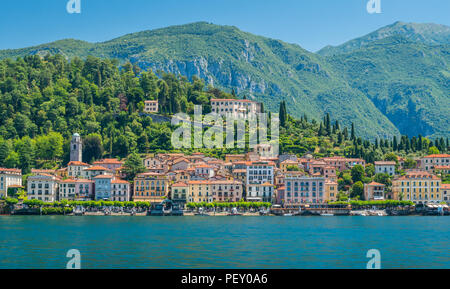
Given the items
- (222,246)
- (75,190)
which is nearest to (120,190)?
(75,190)

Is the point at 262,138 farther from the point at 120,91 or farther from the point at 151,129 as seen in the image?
the point at 120,91

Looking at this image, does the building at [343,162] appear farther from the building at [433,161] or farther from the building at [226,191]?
the building at [226,191]

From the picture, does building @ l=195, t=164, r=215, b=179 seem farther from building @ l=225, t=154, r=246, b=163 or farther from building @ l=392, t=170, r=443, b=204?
building @ l=392, t=170, r=443, b=204

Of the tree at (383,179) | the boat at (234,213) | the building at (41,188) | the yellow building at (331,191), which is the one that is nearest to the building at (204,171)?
the boat at (234,213)

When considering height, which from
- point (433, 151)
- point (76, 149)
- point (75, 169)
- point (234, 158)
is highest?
point (76, 149)

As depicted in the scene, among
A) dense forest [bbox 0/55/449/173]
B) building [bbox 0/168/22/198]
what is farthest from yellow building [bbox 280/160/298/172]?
building [bbox 0/168/22/198]

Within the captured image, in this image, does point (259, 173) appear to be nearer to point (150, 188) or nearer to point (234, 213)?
point (234, 213)
